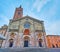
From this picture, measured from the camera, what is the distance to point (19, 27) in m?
19.9

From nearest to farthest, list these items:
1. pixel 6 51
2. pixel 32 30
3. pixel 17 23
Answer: pixel 6 51
pixel 32 30
pixel 17 23

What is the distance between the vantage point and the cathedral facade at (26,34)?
17328 mm

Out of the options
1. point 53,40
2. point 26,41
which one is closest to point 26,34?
point 26,41

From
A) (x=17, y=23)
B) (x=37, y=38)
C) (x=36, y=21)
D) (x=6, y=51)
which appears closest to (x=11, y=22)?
(x=17, y=23)

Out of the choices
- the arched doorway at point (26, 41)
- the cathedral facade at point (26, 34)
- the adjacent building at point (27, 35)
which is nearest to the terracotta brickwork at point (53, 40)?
the adjacent building at point (27, 35)

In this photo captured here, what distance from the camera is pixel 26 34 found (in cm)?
1878

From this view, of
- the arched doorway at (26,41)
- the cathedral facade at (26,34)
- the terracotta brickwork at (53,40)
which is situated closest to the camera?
the cathedral facade at (26,34)

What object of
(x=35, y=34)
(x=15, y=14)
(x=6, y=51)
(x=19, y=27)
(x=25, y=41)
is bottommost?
(x=6, y=51)

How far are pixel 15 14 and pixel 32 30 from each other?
14226 mm

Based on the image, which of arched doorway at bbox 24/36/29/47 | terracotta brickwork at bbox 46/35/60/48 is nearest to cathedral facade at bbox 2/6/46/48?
arched doorway at bbox 24/36/29/47

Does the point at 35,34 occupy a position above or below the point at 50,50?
above

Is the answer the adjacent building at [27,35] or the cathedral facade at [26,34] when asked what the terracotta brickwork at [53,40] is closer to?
the adjacent building at [27,35]

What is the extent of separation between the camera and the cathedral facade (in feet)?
56.9

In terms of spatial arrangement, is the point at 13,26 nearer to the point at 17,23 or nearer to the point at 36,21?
the point at 17,23
